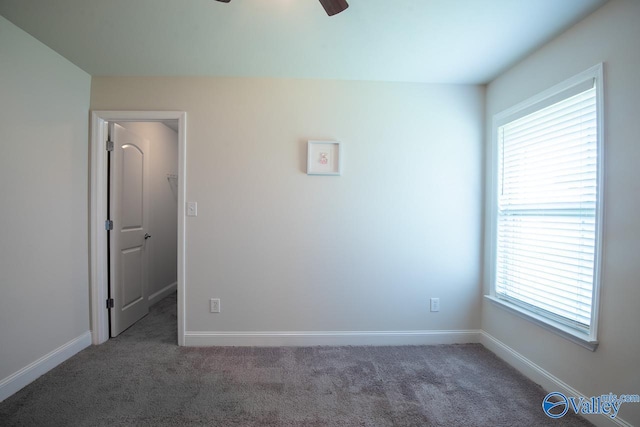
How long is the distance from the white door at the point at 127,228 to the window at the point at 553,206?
3.43m

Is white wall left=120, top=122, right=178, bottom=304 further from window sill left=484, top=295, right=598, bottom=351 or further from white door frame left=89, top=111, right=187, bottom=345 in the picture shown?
window sill left=484, top=295, right=598, bottom=351

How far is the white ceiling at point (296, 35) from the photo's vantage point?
1533 millimetres

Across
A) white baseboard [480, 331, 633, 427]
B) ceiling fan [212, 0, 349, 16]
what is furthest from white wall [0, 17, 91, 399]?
white baseboard [480, 331, 633, 427]

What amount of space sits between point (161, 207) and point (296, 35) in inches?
110

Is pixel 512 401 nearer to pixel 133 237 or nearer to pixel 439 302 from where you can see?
pixel 439 302

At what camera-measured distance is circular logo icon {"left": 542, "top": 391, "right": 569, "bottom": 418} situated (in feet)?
5.27

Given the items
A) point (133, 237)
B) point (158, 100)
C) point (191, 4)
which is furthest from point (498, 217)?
point (133, 237)

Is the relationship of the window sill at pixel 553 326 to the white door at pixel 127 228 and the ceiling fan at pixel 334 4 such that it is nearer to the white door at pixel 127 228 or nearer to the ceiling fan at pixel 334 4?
the ceiling fan at pixel 334 4

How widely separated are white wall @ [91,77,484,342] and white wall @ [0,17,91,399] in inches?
15.0

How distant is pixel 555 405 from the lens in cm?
166

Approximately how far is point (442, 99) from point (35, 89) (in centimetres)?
317

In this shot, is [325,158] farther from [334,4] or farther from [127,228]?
[127,228]

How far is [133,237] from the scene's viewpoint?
2.75 metres

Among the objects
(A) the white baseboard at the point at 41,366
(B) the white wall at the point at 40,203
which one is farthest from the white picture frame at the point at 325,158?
(A) the white baseboard at the point at 41,366
